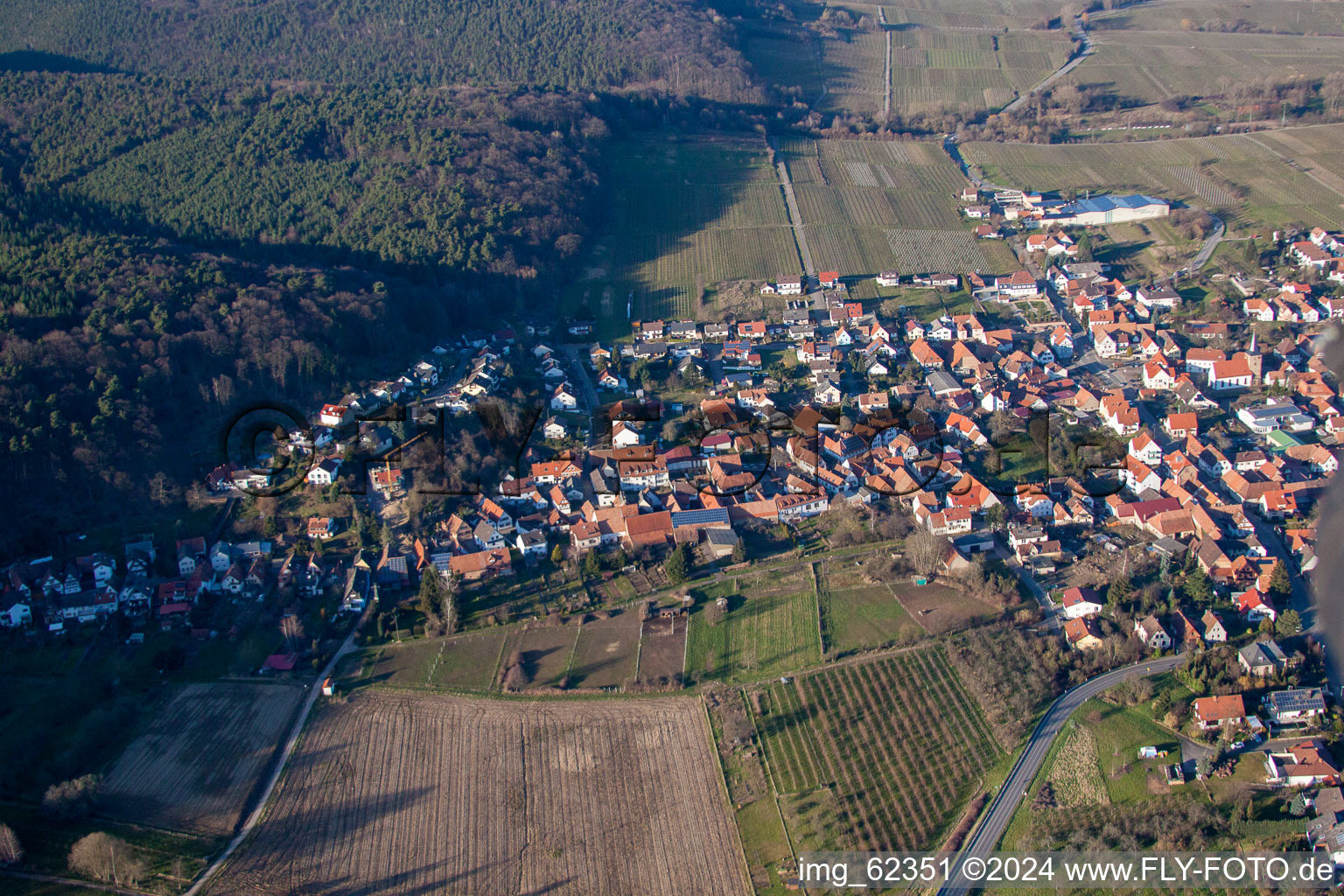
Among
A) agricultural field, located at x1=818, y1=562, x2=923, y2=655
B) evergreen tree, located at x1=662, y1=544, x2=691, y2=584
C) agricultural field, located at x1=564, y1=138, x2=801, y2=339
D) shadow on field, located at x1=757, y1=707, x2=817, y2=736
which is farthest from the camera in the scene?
agricultural field, located at x1=564, y1=138, x2=801, y2=339

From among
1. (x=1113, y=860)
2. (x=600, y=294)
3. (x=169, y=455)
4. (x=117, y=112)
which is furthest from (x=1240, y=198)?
(x=117, y=112)

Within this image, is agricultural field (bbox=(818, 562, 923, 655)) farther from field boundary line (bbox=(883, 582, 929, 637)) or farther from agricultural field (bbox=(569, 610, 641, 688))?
agricultural field (bbox=(569, 610, 641, 688))

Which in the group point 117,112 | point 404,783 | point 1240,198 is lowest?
point 404,783

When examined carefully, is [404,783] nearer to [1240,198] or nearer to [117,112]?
[117,112]

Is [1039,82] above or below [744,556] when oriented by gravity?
above

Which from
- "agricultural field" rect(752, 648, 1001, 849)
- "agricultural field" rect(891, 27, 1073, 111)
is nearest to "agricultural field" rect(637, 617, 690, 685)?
"agricultural field" rect(752, 648, 1001, 849)

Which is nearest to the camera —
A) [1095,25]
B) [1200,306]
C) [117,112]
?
[1200,306]

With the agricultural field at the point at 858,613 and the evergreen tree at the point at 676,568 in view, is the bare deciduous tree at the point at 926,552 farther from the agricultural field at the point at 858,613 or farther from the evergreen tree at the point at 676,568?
the evergreen tree at the point at 676,568
